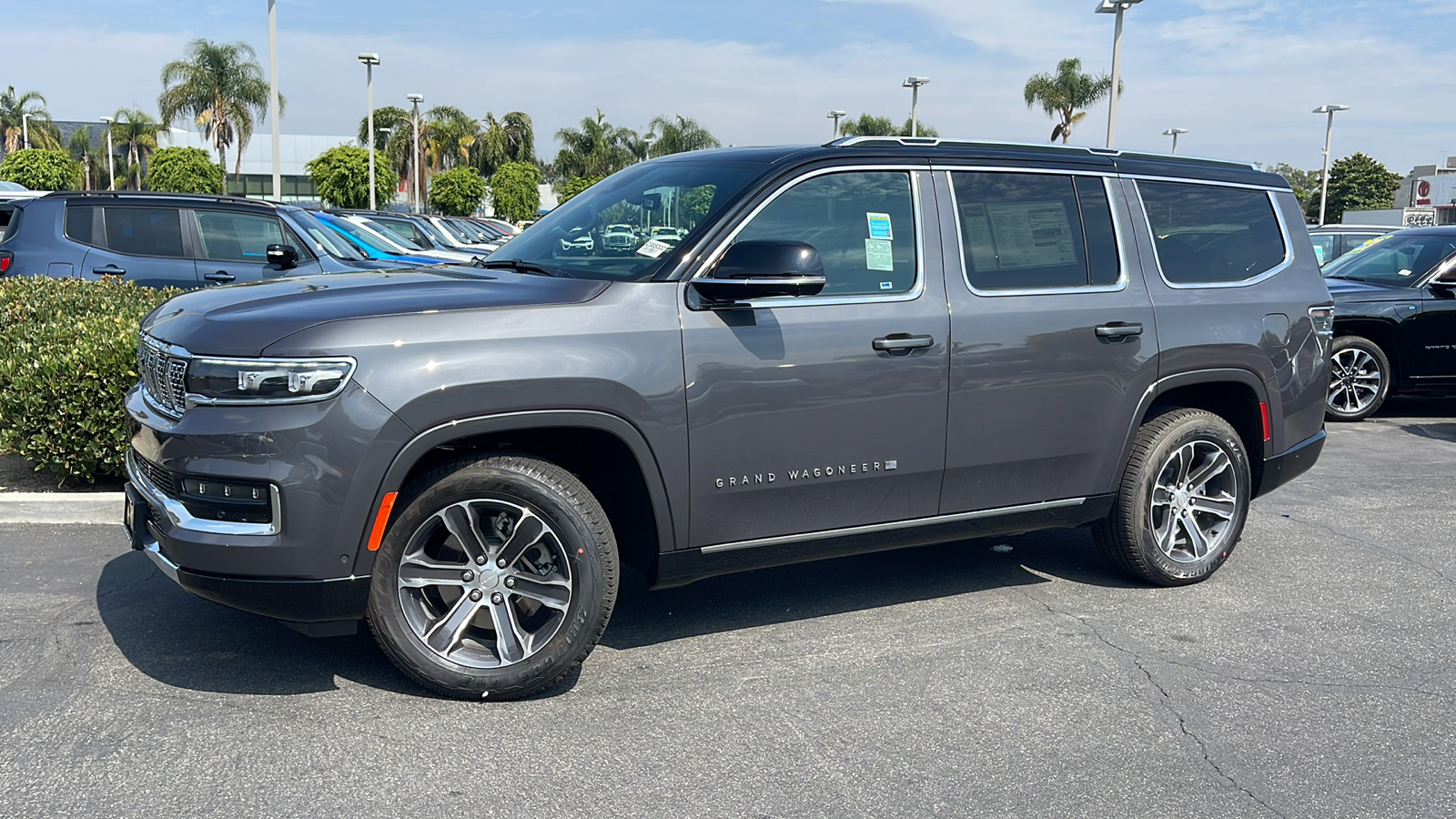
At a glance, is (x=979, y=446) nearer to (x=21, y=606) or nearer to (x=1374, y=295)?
(x=21, y=606)

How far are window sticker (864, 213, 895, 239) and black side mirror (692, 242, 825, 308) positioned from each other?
50 cm

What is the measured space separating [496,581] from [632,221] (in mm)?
1515

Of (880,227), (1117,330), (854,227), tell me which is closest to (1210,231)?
(1117,330)

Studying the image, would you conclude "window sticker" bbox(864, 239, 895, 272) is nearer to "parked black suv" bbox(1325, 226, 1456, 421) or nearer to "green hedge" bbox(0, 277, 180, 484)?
"green hedge" bbox(0, 277, 180, 484)

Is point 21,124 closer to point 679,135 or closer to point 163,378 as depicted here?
point 679,135

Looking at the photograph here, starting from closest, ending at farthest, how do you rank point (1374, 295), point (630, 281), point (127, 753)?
1. point (127, 753)
2. point (630, 281)
3. point (1374, 295)

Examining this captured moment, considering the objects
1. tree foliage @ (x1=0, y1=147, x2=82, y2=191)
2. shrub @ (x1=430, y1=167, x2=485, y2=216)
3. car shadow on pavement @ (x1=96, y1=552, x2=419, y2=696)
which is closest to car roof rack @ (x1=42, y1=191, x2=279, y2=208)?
car shadow on pavement @ (x1=96, y1=552, x2=419, y2=696)

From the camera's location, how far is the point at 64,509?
6.20 metres

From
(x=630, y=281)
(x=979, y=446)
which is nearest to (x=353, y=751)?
(x=630, y=281)

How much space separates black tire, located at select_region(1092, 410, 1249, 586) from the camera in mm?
5266

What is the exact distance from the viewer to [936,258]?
4.63m

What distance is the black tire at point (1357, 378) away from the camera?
10391 millimetres

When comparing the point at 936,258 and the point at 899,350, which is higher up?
the point at 936,258

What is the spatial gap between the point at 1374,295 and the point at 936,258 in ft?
24.9
